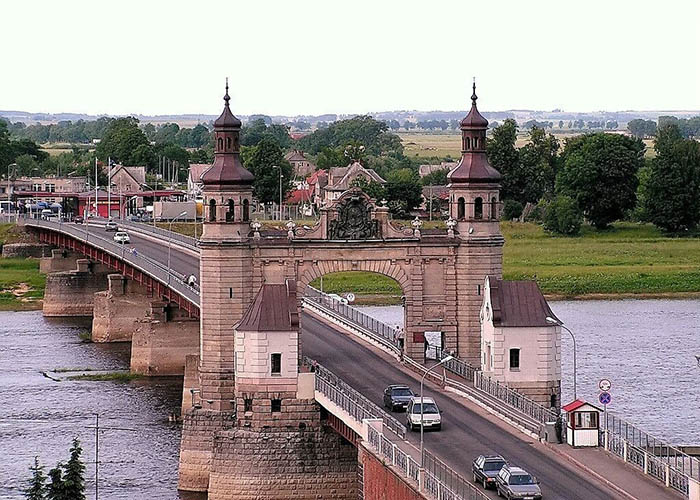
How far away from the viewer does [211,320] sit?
8538 centimetres

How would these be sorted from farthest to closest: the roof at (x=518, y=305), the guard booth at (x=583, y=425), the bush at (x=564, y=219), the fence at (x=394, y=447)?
1. the bush at (x=564, y=219)
2. the roof at (x=518, y=305)
3. the guard booth at (x=583, y=425)
4. the fence at (x=394, y=447)

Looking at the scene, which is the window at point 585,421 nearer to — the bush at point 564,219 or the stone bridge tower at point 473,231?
the stone bridge tower at point 473,231

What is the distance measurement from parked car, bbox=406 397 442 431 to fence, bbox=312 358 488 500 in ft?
2.25

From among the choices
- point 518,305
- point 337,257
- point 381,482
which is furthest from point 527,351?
point 381,482

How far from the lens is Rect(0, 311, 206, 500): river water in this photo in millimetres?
87062

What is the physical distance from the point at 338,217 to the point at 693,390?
88.7 feet

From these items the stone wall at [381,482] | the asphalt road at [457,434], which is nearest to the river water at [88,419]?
the asphalt road at [457,434]

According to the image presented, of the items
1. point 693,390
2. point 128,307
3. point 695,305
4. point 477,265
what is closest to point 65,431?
point 477,265

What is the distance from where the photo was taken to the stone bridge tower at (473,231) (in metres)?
87.2

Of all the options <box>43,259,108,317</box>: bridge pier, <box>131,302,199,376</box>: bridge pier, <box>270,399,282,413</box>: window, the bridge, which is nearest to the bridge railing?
the bridge

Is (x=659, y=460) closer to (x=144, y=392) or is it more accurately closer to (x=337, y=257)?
(x=337, y=257)

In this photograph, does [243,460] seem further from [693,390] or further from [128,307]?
[128,307]

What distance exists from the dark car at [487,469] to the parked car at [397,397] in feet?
39.6

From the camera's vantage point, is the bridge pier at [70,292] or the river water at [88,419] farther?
the bridge pier at [70,292]
